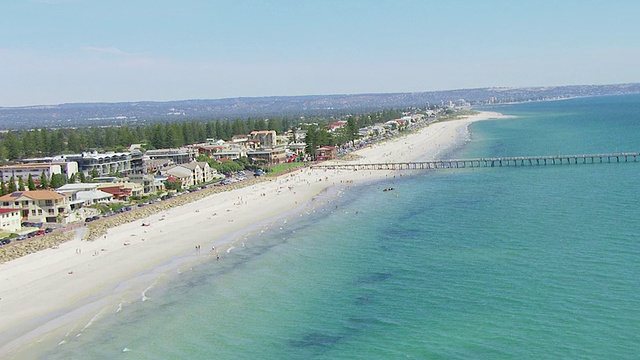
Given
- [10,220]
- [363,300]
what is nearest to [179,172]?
[10,220]

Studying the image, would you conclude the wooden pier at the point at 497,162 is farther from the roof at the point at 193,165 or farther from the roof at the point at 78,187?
the roof at the point at 78,187

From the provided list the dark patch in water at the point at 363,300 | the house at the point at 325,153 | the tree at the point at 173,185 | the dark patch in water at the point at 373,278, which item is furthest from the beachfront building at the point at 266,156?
the dark patch in water at the point at 363,300

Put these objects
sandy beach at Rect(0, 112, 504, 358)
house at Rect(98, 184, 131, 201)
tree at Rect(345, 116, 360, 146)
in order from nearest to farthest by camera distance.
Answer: sandy beach at Rect(0, 112, 504, 358), house at Rect(98, 184, 131, 201), tree at Rect(345, 116, 360, 146)

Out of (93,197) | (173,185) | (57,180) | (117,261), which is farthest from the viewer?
(173,185)

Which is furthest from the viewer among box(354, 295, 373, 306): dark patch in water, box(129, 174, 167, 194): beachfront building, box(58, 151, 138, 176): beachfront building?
box(58, 151, 138, 176): beachfront building

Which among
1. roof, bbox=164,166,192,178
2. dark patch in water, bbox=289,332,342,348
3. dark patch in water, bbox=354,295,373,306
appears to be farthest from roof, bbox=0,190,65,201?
dark patch in water, bbox=289,332,342,348

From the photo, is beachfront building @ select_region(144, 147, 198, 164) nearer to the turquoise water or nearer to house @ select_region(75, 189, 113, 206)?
house @ select_region(75, 189, 113, 206)

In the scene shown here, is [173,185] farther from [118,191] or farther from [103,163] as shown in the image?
[103,163]
